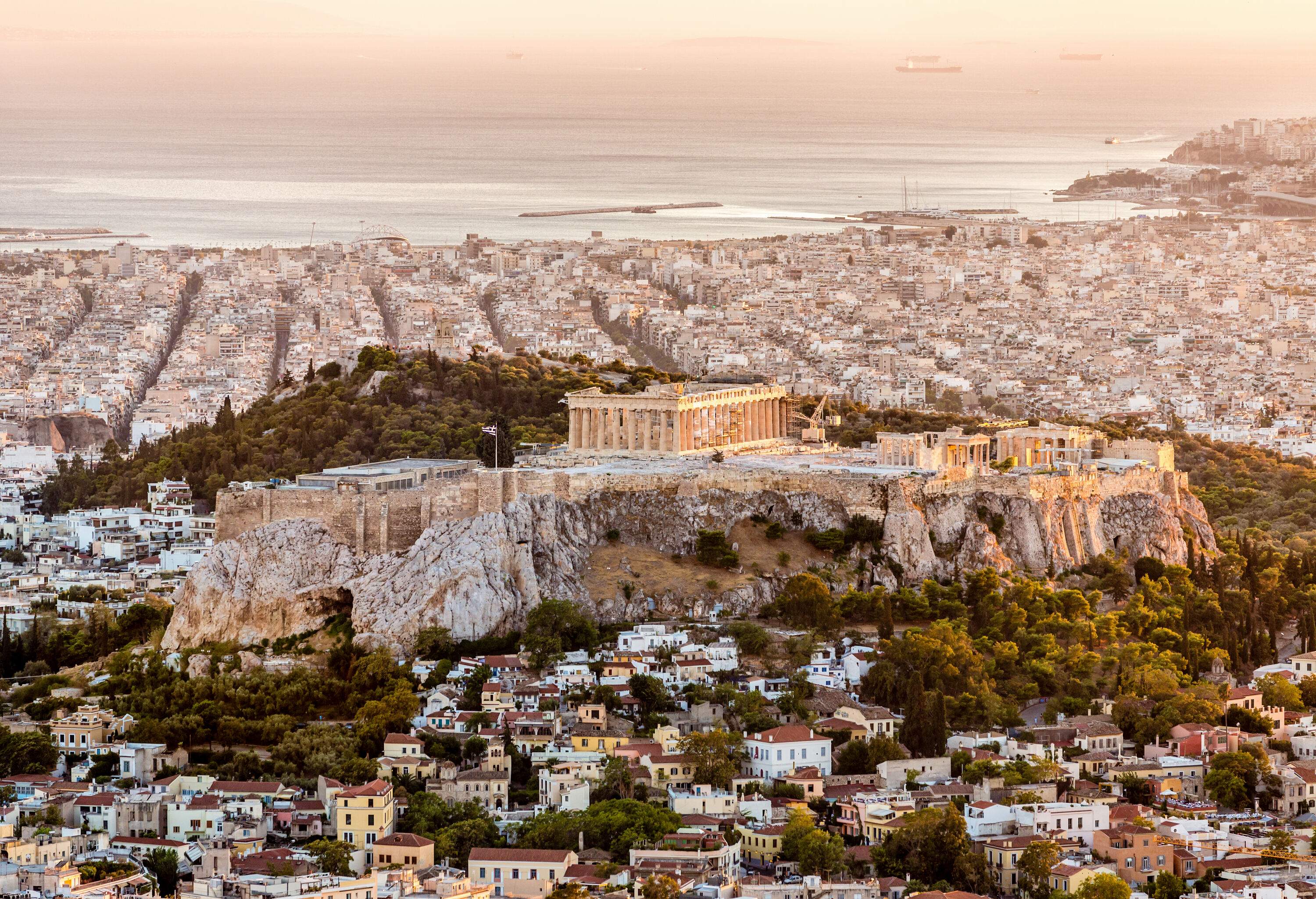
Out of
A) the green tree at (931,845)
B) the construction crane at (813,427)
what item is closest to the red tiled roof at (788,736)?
the green tree at (931,845)

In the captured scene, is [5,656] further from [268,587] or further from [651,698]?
[651,698]

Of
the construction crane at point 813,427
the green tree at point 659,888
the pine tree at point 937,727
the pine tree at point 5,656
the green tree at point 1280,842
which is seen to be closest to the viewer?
the green tree at point 659,888

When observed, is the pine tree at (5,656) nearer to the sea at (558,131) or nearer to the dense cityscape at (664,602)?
the dense cityscape at (664,602)

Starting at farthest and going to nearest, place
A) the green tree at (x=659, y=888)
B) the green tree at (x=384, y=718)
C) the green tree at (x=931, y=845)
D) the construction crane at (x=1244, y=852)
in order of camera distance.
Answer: the green tree at (x=384, y=718), the construction crane at (x=1244, y=852), the green tree at (x=931, y=845), the green tree at (x=659, y=888)

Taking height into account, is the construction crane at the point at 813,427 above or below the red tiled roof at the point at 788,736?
above

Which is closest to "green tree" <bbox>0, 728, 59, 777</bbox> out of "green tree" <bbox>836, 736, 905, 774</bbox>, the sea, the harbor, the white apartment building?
the white apartment building

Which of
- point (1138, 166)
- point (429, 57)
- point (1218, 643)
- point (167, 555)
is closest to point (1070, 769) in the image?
point (1218, 643)

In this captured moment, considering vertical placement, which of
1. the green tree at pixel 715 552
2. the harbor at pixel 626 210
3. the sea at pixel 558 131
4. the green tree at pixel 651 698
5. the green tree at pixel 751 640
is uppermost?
the sea at pixel 558 131

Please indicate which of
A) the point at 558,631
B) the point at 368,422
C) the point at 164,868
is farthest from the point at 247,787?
the point at 368,422
